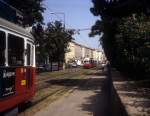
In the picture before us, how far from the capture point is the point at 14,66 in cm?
1342

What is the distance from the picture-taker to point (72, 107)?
1886cm

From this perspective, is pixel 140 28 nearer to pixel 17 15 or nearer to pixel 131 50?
pixel 131 50

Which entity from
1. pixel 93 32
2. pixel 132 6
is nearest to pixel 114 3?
pixel 132 6

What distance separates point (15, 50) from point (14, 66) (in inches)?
24.7

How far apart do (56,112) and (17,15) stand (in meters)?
3.61

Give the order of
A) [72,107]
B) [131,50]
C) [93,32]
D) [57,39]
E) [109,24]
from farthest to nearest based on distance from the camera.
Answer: [93,32] < [57,39] < [109,24] < [131,50] < [72,107]

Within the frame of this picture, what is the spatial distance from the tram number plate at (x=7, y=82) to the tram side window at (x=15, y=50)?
327 millimetres

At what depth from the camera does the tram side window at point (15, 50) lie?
1316 cm

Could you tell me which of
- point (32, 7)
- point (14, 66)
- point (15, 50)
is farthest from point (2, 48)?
point (32, 7)

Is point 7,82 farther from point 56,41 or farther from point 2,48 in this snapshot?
point 56,41

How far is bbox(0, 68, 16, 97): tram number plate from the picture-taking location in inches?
473

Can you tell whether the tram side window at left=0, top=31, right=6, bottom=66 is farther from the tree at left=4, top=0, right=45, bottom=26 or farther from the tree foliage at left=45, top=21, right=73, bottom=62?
the tree foliage at left=45, top=21, right=73, bottom=62

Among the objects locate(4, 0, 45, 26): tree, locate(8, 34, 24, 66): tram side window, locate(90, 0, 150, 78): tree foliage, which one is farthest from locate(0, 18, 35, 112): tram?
locate(4, 0, 45, 26): tree

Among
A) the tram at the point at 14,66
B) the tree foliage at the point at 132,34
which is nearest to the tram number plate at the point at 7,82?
the tram at the point at 14,66
